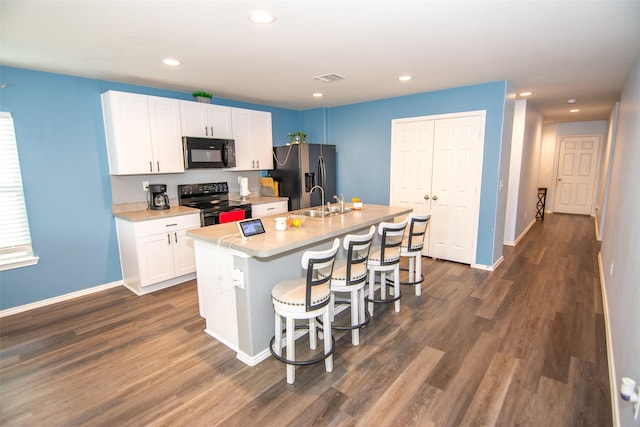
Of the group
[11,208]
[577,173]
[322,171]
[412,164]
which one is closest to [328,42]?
[412,164]

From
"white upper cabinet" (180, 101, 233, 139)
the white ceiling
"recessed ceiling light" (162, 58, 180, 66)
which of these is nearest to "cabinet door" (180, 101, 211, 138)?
"white upper cabinet" (180, 101, 233, 139)

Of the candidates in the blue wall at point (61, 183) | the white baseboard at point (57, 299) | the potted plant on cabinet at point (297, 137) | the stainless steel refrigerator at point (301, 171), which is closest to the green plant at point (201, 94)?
the blue wall at point (61, 183)

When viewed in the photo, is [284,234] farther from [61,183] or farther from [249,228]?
[61,183]

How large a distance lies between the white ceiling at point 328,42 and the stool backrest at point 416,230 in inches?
62.3

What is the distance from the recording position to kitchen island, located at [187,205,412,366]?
90.7 inches

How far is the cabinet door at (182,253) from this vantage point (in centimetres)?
393

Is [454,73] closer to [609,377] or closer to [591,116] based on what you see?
[609,377]

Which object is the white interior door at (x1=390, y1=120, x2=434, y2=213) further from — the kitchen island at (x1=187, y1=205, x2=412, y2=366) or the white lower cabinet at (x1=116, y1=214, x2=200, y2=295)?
the white lower cabinet at (x1=116, y1=214, x2=200, y2=295)

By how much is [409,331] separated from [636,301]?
5.16 ft

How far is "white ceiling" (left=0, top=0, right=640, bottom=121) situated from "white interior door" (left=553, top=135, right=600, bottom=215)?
5387 millimetres

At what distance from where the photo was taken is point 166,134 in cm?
402

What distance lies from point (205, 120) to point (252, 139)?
854mm

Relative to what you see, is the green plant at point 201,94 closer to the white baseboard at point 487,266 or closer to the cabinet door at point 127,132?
the cabinet door at point 127,132

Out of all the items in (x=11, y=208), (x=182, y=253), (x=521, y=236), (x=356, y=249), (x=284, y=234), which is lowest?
(x=521, y=236)
